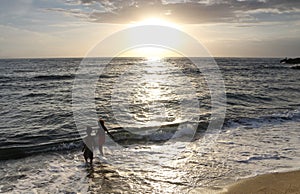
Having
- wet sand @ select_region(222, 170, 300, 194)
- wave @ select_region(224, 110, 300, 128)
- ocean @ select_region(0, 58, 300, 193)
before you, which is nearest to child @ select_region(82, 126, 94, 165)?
ocean @ select_region(0, 58, 300, 193)

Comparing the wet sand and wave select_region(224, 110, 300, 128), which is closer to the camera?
the wet sand

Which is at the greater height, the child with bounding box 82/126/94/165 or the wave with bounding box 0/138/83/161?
the child with bounding box 82/126/94/165

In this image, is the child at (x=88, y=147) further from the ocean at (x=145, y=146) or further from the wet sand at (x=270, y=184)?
the wet sand at (x=270, y=184)

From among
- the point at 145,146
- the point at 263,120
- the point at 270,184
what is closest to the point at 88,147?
the point at 145,146

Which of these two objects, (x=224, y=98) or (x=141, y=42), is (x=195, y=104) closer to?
(x=224, y=98)

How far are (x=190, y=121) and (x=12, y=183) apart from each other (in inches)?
451

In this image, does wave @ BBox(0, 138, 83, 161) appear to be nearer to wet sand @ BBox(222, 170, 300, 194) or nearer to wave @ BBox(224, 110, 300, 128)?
wet sand @ BBox(222, 170, 300, 194)

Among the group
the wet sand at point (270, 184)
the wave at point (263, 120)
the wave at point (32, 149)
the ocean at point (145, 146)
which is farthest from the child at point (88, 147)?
the wave at point (263, 120)

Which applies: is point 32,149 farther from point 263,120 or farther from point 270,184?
point 263,120

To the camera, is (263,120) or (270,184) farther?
(263,120)

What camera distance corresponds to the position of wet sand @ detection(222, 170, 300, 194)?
8391 millimetres

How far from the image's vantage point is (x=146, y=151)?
42.7ft

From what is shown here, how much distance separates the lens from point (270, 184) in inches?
350

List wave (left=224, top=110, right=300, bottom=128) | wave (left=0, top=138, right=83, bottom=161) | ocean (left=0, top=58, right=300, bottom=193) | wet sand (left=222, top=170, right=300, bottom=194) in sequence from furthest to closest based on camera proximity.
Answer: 1. wave (left=224, top=110, right=300, bottom=128)
2. wave (left=0, top=138, right=83, bottom=161)
3. ocean (left=0, top=58, right=300, bottom=193)
4. wet sand (left=222, top=170, right=300, bottom=194)
